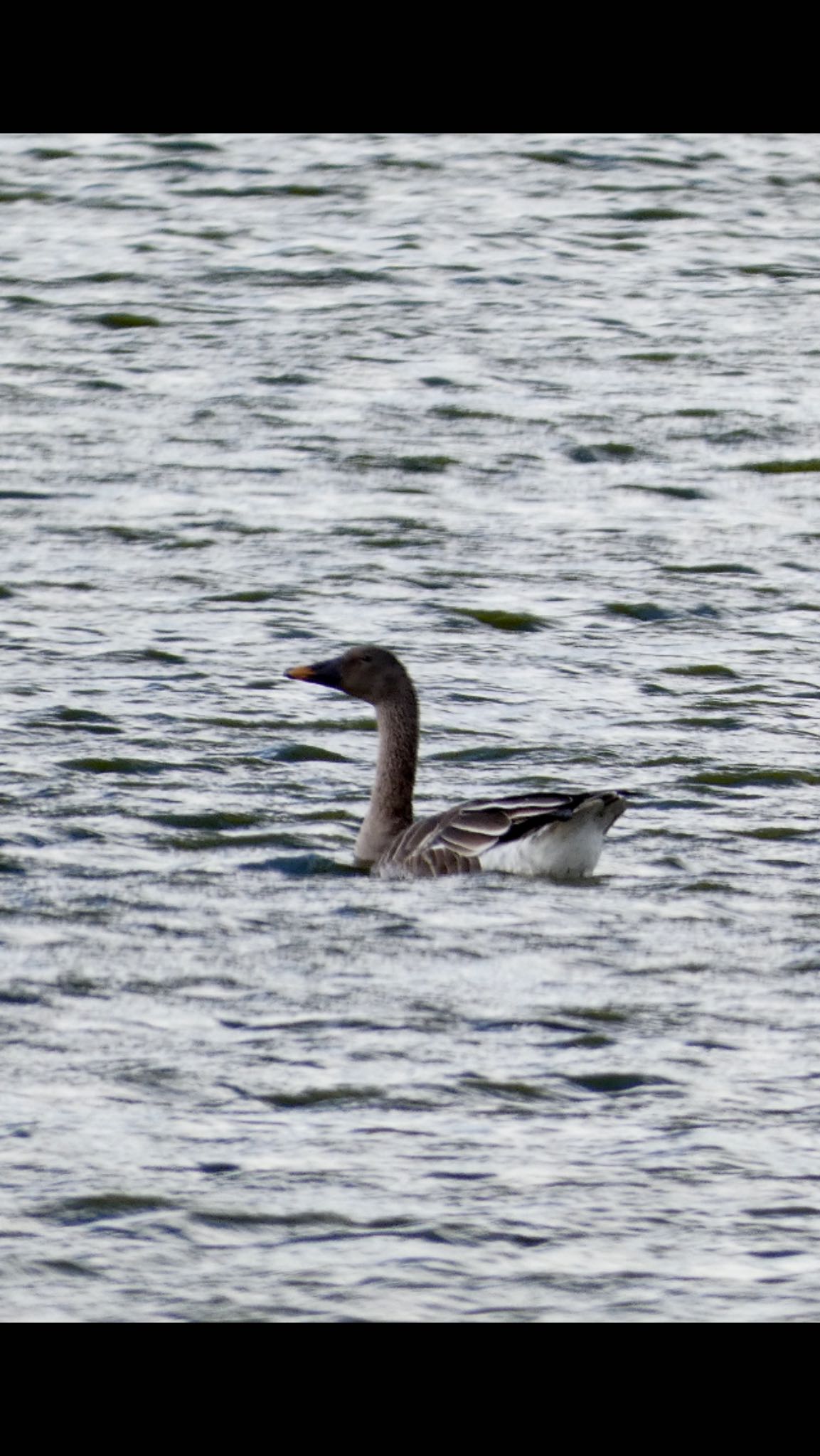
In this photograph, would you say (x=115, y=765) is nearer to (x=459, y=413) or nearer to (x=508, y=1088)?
(x=508, y=1088)

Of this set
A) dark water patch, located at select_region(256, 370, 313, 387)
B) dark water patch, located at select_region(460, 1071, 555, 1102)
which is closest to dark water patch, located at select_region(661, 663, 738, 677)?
dark water patch, located at select_region(460, 1071, 555, 1102)

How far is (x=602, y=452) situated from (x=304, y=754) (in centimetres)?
662

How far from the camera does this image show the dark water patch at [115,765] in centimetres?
1219

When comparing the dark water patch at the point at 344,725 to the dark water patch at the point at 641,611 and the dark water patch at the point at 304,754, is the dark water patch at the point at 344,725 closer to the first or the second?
the dark water patch at the point at 304,754

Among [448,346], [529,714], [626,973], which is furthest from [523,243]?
[626,973]

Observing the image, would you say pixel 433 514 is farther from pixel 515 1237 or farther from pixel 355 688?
pixel 515 1237

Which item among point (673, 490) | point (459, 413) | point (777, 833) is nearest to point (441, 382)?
point (459, 413)

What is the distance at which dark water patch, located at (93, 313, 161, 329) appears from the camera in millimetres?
21969

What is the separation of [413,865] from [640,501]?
24.2 ft

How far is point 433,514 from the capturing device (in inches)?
684

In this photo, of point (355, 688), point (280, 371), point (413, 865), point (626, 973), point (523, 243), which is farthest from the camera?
Result: point (523, 243)

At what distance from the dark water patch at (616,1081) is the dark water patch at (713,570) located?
7917 mm

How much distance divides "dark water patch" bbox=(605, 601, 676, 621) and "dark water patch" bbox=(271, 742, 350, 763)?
9.56 ft

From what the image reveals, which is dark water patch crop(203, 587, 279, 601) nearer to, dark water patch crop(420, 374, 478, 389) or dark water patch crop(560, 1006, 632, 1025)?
dark water patch crop(420, 374, 478, 389)
